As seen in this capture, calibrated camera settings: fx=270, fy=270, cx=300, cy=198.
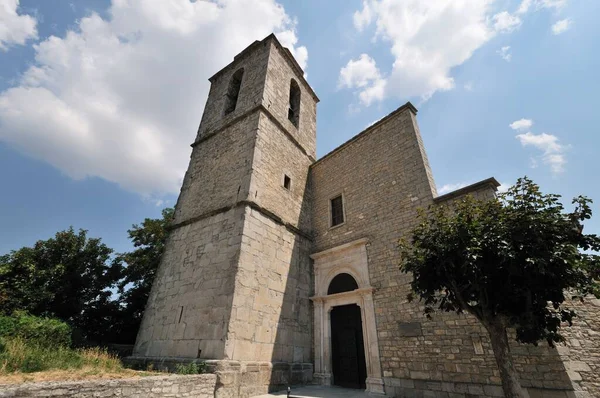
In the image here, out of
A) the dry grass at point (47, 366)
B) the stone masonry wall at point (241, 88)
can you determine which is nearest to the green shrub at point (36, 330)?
the dry grass at point (47, 366)

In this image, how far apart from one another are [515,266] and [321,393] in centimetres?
500

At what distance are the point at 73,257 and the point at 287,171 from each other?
10.6m

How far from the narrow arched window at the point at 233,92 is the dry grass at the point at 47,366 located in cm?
963

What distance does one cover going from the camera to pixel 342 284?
8523 millimetres

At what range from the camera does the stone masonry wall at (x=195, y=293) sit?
21.1ft

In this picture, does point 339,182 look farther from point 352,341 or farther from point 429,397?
point 429,397

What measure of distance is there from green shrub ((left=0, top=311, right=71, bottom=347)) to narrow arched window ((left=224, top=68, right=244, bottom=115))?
9.46 meters

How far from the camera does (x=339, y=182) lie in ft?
34.1

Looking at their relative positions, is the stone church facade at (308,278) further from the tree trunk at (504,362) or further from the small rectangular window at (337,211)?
the tree trunk at (504,362)

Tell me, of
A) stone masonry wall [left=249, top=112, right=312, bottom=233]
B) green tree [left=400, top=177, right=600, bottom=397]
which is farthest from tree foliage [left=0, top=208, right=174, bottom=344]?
green tree [left=400, top=177, right=600, bottom=397]

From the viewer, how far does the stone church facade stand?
5676mm

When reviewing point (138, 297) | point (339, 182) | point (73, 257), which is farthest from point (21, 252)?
point (339, 182)

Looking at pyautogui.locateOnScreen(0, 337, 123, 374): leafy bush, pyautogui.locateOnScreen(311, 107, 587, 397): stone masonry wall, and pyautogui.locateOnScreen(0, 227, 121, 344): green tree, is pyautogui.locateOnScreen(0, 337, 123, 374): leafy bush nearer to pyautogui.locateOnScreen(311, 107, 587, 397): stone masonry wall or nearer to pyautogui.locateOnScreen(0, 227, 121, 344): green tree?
pyautogui.locateOnScreen(0, 227, 121, 344): green tree

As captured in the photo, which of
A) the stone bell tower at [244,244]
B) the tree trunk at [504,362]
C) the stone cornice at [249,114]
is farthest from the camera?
the stone cornice at [249,114]
